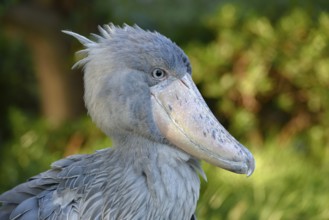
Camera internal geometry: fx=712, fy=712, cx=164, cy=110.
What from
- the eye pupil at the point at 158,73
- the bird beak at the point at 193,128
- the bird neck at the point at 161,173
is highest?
the eye pupil at the point at 158,73

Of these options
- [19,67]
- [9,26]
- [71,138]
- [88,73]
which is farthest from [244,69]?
[88,73]

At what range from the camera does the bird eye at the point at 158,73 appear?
239 cm

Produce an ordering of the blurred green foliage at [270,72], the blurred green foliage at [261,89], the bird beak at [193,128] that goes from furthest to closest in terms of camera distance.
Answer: the blurred green foliage at [270,72]
the blurred green foliage at [261,89]
the bird beak at [193,128]

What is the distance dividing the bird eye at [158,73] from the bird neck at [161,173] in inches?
8.5

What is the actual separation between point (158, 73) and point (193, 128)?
0.22m

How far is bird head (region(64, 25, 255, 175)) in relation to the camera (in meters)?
2.34

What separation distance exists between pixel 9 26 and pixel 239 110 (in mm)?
2097

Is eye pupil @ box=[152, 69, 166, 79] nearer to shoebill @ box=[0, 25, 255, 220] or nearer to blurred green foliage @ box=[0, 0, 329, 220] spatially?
shoebill @ box=[0, 25, 255, 220]

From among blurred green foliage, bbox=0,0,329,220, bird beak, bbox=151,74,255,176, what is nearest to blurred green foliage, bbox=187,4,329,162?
blurred green foliage, bbox=0,0,329,220

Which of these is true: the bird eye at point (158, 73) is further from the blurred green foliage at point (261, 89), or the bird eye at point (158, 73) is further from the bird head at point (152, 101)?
the blurred green foliage at point (261, 89)

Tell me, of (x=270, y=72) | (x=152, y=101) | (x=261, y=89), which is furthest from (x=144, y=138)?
(x=270, y=72)

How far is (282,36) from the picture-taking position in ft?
18.5

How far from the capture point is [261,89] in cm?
581

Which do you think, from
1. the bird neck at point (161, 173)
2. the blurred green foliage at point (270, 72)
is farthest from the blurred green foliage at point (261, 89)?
the bird neck at point (161, 173)
